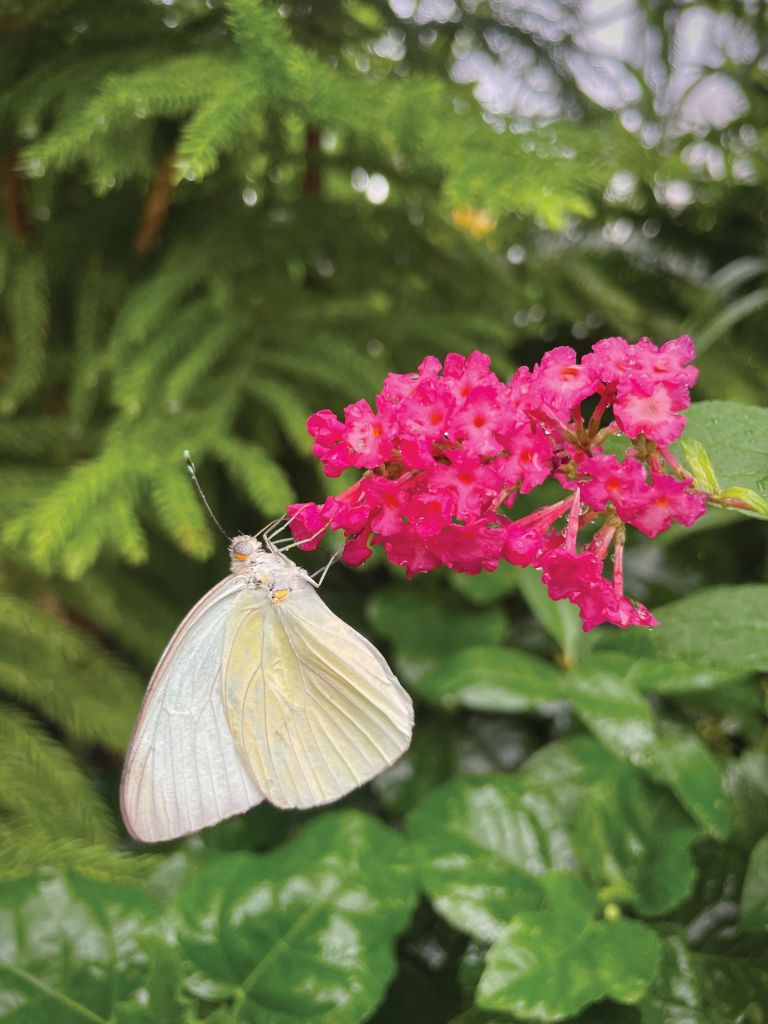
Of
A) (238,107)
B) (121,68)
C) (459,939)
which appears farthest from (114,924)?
(121,68)

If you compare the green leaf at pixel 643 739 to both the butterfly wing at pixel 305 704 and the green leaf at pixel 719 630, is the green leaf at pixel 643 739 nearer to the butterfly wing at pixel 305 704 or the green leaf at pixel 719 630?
the green leaf at pixel 719 630

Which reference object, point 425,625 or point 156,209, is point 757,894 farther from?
point 156,209

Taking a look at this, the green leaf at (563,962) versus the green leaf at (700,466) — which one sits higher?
the green leaf at (700,466)

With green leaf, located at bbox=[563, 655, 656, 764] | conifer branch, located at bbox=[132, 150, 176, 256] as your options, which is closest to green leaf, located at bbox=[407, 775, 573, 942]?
green leaf, located at bbox=[563, 655, 656, 764]

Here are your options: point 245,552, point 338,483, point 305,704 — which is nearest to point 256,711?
point 305,704

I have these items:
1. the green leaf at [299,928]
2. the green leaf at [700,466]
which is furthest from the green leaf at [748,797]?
the green leaf at [700,466]
